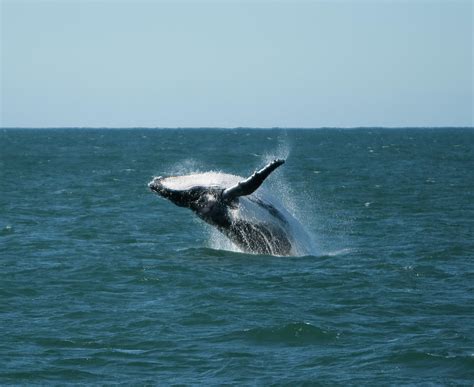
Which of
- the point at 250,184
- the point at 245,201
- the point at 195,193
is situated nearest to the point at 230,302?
the point at 250,184

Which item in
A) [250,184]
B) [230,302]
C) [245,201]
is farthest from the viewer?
[245,201]

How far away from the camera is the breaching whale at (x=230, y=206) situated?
19984mm

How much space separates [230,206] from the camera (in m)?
20.0

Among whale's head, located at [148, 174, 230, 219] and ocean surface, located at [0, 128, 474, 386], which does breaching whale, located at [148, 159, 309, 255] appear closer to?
whale's head, located at [148, 174, 230, 219]

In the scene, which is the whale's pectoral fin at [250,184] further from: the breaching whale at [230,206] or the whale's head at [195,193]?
the whale's head at [195,193]

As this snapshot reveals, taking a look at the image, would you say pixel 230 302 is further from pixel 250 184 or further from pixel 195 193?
pixel 195 193

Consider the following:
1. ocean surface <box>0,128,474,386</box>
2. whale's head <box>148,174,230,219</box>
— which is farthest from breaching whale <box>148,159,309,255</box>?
ocean surface <box>0,128,474,386</box>

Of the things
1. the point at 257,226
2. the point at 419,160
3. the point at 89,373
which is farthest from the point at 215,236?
the point at 419,160

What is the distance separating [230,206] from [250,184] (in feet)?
4.03

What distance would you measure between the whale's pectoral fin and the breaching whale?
2cm

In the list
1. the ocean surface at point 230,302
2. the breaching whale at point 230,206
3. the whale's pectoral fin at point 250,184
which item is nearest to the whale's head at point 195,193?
the breaching whale at point 230,206

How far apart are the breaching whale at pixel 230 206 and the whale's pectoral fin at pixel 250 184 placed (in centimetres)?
2

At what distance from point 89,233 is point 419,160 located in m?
52.5

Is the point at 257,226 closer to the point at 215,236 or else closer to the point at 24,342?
the point at 215,236
